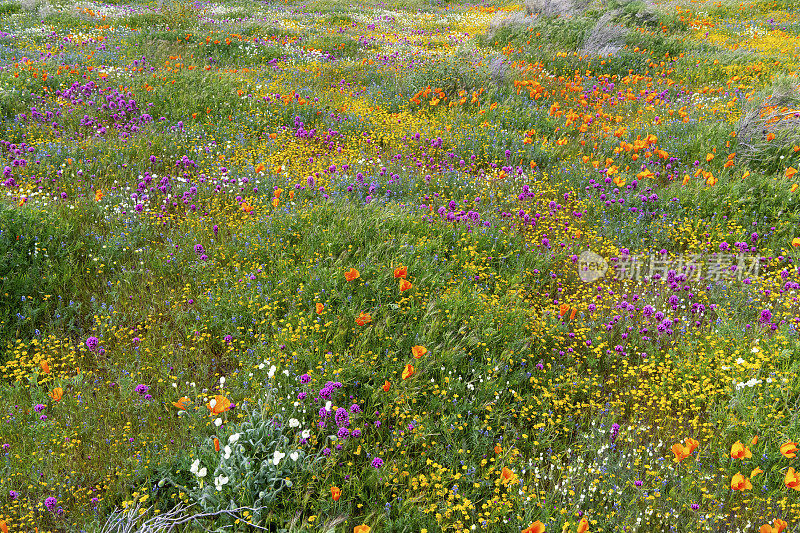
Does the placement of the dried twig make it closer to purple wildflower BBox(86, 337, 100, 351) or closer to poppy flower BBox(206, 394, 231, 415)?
poppy flower BBox(206, 394, 231, 415)

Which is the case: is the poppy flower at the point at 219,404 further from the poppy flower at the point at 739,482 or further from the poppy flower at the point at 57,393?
the poppy flower at the point at 739,482

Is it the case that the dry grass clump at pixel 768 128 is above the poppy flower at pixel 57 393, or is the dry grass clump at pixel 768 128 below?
above

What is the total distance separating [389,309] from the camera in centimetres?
407

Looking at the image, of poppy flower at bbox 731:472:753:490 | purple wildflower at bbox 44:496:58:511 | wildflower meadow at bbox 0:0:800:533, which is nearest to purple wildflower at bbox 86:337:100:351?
wildflower meadow at bbox 0:0:800:533

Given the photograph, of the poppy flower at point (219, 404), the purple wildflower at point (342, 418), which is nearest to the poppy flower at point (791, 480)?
the purple wildflower at point (342, 418)

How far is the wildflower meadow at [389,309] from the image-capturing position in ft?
9.43

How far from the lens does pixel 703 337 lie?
407cm

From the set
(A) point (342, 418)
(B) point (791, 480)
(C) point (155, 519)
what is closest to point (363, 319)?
(A) point (342, 418)

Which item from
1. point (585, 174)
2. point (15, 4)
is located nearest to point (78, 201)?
point (585, 174)

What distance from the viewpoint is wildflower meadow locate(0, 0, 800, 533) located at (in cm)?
288

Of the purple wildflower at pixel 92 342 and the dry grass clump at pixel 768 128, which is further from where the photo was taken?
the dry grass clump at pixel 768 128

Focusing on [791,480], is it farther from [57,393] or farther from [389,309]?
[57,393]

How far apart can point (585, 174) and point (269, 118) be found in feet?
15.3

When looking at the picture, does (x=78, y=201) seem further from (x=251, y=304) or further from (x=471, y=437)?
(x=471, y=437)
